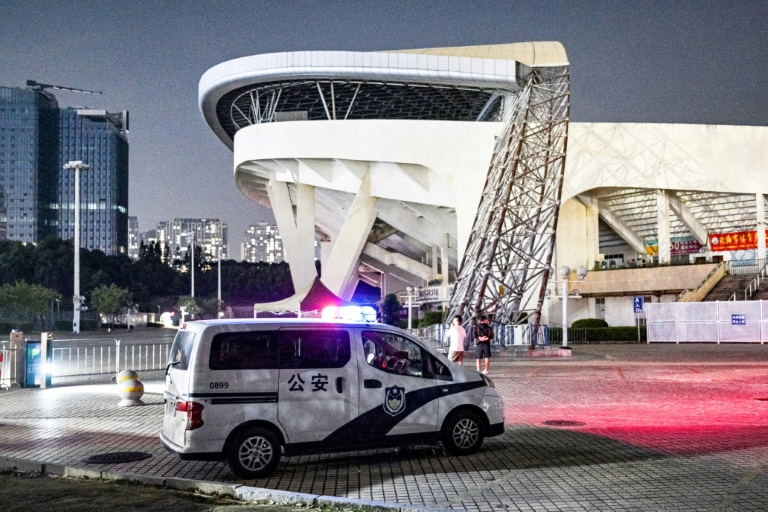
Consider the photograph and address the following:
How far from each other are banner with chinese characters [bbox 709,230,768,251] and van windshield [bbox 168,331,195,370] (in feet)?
147

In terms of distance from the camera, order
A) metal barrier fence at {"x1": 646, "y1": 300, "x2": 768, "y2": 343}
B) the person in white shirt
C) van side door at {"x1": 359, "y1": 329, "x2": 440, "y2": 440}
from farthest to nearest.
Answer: metal barrier fence at {"x1": 646, "y1": 300, "x2": 768, "y2": 343}, the person in white shirt, van side door at {"x1": 359, "y1": 329, "x2": 440, "y2": 440}

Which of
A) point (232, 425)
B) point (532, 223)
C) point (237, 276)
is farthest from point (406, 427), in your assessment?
point (237, 276)

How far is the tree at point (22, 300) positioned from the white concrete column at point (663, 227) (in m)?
50.7

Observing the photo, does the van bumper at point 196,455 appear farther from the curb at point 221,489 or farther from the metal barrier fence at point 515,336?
the metal barrier fence at point 515,336

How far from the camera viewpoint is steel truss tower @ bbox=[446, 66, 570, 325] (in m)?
34.8

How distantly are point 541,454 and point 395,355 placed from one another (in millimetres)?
2150

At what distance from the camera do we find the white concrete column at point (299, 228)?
183ft

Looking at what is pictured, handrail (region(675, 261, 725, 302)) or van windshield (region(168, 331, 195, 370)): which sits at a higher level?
handrail (region(675, 261, 725, 302))

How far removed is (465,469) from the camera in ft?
29.0

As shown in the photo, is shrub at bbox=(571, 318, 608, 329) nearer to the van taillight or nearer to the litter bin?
the litter bin

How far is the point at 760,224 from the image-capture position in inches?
1743

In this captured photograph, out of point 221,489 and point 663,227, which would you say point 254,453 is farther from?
point 663,227

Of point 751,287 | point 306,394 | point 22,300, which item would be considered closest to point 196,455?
point 306,394

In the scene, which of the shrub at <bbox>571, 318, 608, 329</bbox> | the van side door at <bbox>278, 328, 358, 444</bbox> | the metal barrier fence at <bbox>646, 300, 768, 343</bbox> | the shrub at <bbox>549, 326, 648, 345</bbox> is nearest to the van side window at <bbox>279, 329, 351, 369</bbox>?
the van side door at <bbox>278, 328, 358, 444</bbox>
